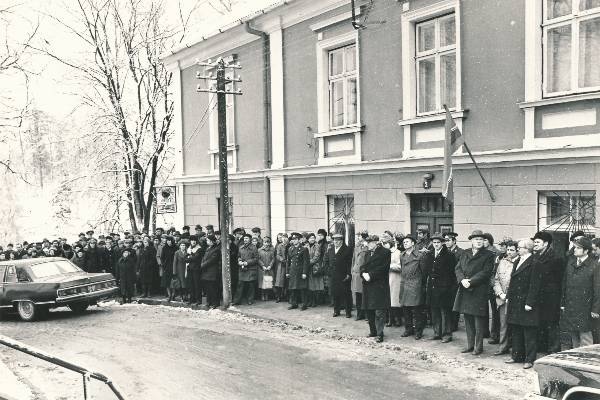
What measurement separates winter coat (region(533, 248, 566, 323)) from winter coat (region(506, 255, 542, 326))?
11 centimetres

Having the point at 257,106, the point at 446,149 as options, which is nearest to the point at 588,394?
the point at 446,149

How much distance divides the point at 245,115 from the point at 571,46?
390 inches

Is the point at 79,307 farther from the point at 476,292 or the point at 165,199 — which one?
the point at 476,292

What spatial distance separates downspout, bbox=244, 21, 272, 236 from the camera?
1619 centimetres

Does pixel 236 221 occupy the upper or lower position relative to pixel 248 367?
upper

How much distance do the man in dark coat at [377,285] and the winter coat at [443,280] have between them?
2.46ft

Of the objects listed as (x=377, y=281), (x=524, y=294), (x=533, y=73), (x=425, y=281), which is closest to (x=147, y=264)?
(x=377, y=281)

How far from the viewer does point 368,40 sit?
13.1 metres

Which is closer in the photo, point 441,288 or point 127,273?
point 441,288

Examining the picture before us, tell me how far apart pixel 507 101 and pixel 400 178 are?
285 cm

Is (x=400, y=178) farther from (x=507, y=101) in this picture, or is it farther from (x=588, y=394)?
(x=588, y=394)

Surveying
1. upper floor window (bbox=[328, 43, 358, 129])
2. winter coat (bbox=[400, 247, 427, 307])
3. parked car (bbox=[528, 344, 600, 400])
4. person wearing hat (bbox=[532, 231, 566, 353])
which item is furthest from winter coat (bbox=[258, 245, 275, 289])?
parked car (bbox=[528, 344, 600, 400])

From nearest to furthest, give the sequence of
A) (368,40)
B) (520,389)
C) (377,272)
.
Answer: (520,389) → (377,272) → (368,40)

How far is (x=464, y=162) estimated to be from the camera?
10.8m
